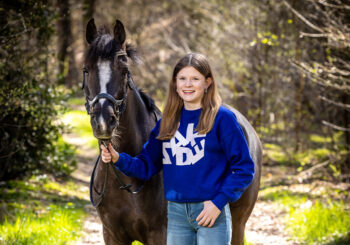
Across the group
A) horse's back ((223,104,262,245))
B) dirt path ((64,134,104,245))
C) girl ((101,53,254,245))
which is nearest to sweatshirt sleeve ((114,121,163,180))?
girl ((101,53,254,245))

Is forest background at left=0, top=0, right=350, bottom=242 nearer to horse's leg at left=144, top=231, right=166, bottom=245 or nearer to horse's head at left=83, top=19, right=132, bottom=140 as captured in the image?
horse's head at left=83, top=19, right=132, bottom=140

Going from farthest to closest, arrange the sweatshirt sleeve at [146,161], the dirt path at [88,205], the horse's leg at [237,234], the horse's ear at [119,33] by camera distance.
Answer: the dirt path at [88,205], the horse's leg at [237,234], the horse's ear at [119,33], the sweatshirt sleeve at [146,161]

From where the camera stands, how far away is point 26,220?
16.1ft

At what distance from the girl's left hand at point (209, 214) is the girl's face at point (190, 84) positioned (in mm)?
655

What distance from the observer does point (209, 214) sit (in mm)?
2262

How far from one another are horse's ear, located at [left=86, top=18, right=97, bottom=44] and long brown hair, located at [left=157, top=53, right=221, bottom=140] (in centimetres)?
75

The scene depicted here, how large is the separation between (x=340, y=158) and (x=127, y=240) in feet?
15.0

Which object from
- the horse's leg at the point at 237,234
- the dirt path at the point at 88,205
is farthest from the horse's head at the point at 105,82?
the dirt path at the point at 88,205

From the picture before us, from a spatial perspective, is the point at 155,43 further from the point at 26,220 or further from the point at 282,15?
the point at 26,220

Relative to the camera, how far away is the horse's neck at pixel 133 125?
9.66 ft

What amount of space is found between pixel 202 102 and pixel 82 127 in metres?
10.0

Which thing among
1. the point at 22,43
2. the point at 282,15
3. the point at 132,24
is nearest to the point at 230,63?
the point at 282,15

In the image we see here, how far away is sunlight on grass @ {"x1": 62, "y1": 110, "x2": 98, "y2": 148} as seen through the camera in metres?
10.9

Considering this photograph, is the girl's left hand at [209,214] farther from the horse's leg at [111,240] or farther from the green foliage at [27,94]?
the green foliage at [27,94]
